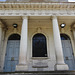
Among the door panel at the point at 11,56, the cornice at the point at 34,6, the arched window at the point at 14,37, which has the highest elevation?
the cornice at the point at 34,6

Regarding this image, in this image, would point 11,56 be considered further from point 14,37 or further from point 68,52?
point 68,52

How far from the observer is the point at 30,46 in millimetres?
9648

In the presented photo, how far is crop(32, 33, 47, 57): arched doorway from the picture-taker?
9.49m

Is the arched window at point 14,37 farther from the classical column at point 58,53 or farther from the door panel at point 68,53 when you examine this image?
the door panel at point 68,53

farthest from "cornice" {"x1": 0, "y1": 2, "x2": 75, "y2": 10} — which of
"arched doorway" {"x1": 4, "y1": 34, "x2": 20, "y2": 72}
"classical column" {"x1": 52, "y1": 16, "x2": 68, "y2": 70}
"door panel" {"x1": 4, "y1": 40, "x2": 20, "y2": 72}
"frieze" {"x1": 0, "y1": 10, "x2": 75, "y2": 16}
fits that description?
"door panel" {"x1": 4, "y1": 40, "x2": 20, "y2": 72}

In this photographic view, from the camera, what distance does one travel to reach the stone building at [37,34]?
8.00 meters

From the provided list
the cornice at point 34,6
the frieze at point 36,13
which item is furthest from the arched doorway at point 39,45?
the cornice at point 34,6

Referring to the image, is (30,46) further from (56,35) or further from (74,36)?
(74,36)

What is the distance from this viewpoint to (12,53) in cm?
962

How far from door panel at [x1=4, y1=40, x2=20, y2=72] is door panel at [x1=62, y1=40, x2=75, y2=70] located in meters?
4.92

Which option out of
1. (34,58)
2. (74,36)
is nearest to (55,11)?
(74,36)

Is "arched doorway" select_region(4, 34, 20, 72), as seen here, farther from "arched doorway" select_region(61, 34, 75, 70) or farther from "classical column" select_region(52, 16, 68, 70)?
"arched doorway" select_region(61, 34, 75, 70)

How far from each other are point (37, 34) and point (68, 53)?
3818 millimetres

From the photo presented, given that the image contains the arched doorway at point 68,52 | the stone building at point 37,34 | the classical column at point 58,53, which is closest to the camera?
the classical column at point 58,53
